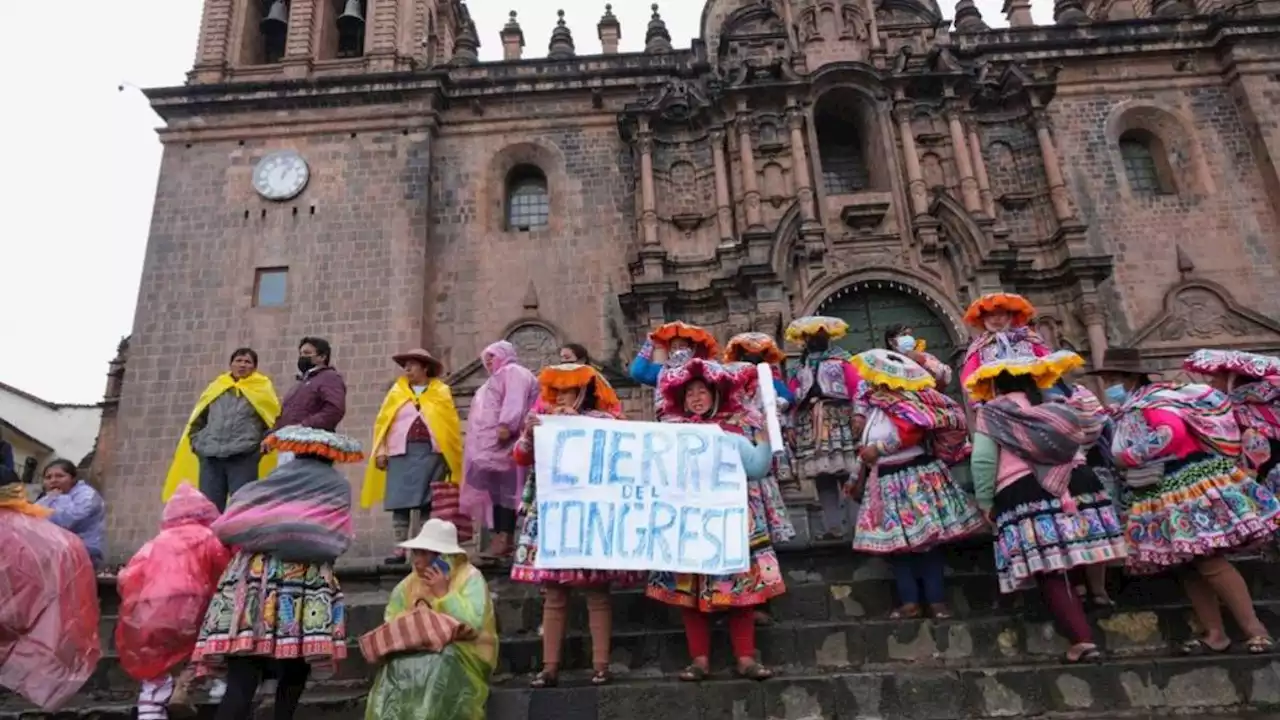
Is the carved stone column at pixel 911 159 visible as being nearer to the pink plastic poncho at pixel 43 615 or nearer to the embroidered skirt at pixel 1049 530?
the embroidered skirt at pixel 1049 530

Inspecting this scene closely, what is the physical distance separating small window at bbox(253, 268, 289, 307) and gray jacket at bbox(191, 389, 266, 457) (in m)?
8.91

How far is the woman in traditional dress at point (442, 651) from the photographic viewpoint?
4.11 m

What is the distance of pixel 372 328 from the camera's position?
1500cm

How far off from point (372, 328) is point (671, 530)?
10949mm

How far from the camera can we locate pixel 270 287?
15.5 metres

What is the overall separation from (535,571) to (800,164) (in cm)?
1158

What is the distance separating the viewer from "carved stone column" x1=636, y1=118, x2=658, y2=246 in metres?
15.2

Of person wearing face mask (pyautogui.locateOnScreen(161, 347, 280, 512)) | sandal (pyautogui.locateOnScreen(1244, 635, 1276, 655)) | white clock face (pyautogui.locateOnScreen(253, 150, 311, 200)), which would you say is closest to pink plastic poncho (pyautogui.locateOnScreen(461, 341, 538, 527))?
person wearing face mask (pyautogui.locateOnScreen(161, 347, 280, 512))

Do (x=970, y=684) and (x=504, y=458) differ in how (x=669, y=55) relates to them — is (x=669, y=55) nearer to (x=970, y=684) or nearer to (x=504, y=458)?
(x=504, y=458)

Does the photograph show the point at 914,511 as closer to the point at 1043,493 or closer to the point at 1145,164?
the point at 1043,493

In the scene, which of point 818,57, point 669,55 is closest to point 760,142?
point 818,57

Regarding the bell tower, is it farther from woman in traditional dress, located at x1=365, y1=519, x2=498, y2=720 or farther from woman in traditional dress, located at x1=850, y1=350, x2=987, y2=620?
woman in traditional dress, located at x1=365, y1=519, x2=498, y2=720

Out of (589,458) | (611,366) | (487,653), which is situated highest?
(611,366)

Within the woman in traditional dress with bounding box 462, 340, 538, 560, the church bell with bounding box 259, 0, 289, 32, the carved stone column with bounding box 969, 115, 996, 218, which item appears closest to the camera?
the woman in traditional dress with bounding box 462, 340, 538, 560
